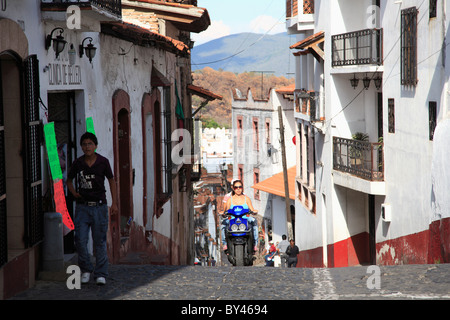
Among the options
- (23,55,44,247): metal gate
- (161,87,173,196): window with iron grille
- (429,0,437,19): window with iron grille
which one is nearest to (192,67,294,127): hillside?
(161,87,173,196): window with iron grille

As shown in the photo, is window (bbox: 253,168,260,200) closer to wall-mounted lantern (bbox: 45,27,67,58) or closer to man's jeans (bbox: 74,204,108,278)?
wall-mounted lantern (bbox: 45,27,67,58)

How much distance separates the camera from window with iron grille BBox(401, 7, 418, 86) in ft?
56.2

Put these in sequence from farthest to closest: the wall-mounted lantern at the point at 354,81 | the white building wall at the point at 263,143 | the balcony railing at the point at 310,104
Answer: the white building wall at the point at 263,143 < the balcony railing at the point at 310,104 < the wall-mounted lantern at the point at 354,81

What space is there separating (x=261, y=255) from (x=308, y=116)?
54.4 feet

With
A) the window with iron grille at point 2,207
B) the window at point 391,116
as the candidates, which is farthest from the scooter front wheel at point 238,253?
the window at point 391,116

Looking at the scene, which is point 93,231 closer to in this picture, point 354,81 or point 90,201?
point 90,201

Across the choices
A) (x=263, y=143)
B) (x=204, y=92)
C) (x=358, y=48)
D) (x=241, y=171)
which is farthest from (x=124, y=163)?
(x=241, y=171)

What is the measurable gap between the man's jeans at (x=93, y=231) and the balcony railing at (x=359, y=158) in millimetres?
12650

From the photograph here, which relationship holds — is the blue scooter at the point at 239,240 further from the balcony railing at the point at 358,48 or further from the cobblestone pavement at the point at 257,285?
the balcony railing at the point at 358,48

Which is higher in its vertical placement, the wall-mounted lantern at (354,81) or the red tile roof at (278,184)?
the wall-mounted lantern at (354,81)

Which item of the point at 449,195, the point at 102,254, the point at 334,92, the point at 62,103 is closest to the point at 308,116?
the point at 334,92

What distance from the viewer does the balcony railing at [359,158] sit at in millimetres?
20734
